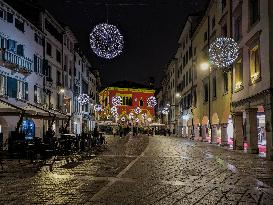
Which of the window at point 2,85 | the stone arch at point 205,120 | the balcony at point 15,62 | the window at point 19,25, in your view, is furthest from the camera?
the stone arch at point 205,120

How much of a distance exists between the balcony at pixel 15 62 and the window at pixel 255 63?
1490 centimetres

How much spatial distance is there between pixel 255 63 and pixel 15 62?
51.9ft

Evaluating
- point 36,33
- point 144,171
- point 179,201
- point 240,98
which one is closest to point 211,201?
point 179,201

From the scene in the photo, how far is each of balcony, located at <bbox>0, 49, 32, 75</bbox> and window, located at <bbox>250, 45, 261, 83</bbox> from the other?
14.9 meters

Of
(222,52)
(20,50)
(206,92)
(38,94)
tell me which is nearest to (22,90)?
(20,50)

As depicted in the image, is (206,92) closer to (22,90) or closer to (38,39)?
(38,39)

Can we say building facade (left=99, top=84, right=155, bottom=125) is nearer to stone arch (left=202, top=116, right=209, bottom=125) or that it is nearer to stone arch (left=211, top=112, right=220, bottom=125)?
stone arch (left=202, top=116, right=209, bottom=125)

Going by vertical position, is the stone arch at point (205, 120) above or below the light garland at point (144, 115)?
below

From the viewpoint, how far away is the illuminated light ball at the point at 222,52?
19.2 meters

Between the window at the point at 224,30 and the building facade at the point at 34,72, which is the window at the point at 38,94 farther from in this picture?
the window at the point at 224,30

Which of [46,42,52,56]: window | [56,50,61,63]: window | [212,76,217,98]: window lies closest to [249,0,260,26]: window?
[212,76,217,98]: window

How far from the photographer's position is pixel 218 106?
33.4 metres

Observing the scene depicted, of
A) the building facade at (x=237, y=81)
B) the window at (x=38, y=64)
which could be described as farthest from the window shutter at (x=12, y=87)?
the building facade at (x=237, y=81)

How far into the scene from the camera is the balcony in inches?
1072
